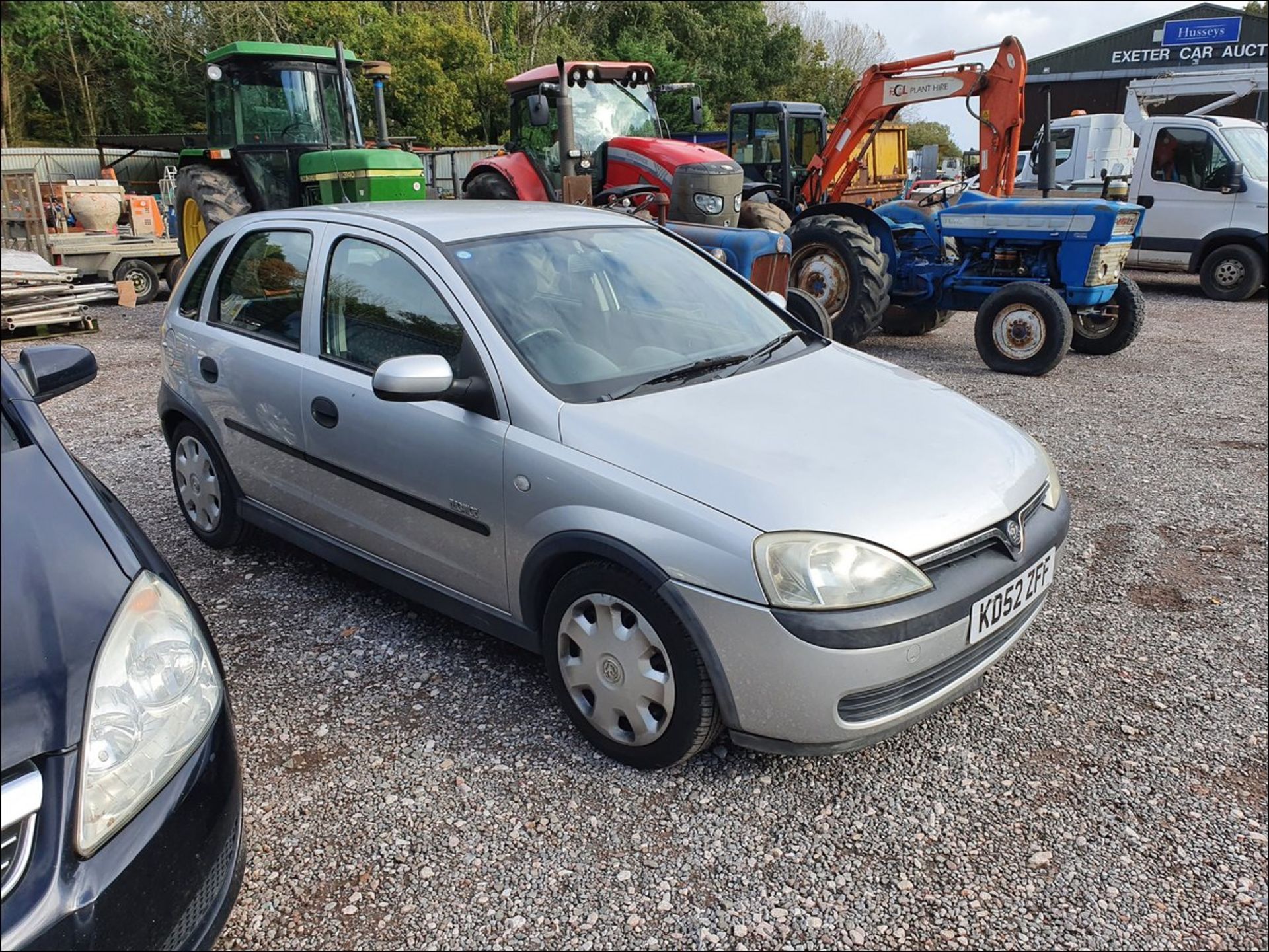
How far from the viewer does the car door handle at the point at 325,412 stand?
3.38 meters

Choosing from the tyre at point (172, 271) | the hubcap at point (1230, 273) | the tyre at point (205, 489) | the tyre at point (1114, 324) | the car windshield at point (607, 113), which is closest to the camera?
the tyre at point (205, 489)

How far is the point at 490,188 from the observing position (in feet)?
34.9

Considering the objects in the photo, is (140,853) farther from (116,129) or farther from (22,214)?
(116,129)

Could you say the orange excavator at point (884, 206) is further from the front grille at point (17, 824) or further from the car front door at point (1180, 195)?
the front grille at point (17, 824)

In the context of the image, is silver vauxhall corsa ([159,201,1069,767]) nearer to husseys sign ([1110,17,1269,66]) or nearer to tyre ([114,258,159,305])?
tyre ([114,258,159,305])

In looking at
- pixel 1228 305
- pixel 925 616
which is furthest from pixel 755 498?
pixel 1228 305

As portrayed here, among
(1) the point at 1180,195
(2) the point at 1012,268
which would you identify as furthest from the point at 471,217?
(1) the point at 1180,195

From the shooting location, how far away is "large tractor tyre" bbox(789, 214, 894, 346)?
897 cm

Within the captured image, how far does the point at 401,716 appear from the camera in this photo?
122 inches

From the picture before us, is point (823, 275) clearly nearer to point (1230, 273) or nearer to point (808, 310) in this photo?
point (808, 310)

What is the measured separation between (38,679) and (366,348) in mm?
1986

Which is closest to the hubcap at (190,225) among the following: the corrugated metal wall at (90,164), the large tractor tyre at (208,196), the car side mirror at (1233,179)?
the large tractor tyre at (208,196)

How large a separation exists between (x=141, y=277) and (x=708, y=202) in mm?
8587

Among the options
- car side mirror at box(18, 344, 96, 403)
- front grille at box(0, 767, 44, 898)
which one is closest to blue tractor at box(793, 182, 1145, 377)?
car side mirror at box(18, 344, 96, 403)
